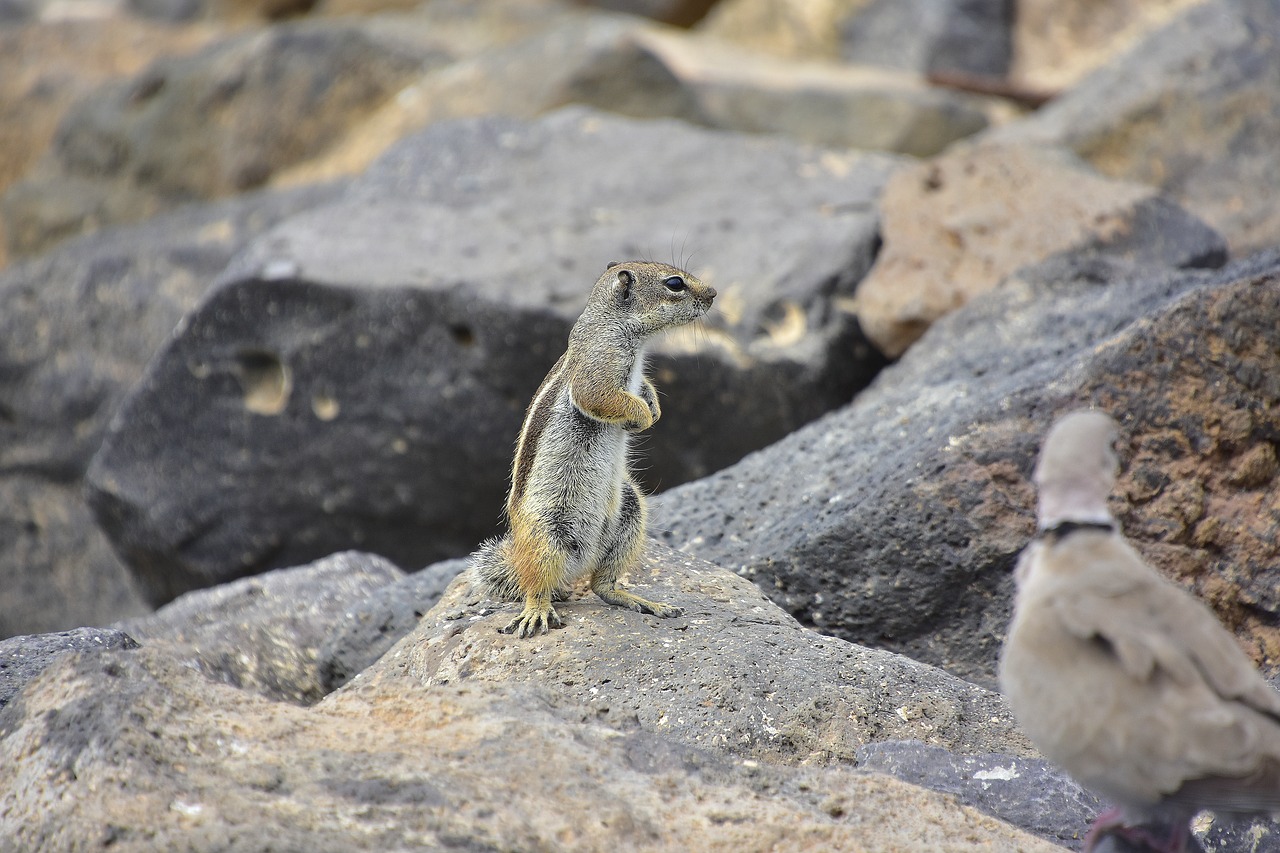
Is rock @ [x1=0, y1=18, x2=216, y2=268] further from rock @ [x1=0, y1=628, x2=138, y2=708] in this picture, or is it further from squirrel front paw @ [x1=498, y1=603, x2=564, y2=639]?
squirrel front paw @ [x1=498, y1=603, x2=564, y2=639]

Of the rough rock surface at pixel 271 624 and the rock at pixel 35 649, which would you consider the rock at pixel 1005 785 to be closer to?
the rock at pixel 35 649

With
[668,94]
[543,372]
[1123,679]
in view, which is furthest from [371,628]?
[668,94]

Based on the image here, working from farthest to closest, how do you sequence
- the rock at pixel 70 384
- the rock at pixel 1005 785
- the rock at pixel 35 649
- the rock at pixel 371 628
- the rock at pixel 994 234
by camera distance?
the rock at pixel 70 384 → the rock at pixel 994 234 → the rock at pixel 371 628 → the rock at pixel 35 649 → the rock at pixel 1005 785

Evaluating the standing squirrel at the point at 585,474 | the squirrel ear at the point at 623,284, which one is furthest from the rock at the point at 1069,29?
the standing squirrel at the point at 585,474

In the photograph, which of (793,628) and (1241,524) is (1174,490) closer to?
(1241,524)

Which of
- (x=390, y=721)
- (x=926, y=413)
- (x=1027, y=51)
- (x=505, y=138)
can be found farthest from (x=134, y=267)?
(x=1027, y=51)

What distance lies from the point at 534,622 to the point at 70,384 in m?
8.37

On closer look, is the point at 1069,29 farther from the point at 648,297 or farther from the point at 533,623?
the point at 533,623

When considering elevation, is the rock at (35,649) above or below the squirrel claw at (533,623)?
below

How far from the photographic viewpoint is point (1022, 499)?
6.36 m

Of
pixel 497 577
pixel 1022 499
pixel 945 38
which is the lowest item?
pixel 497 577

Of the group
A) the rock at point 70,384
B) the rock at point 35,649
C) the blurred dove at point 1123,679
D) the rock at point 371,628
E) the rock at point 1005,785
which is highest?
the blurred dove at point 1123,679

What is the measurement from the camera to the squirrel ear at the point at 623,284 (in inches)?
250

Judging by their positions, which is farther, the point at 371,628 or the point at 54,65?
Result: the point at 54,65
